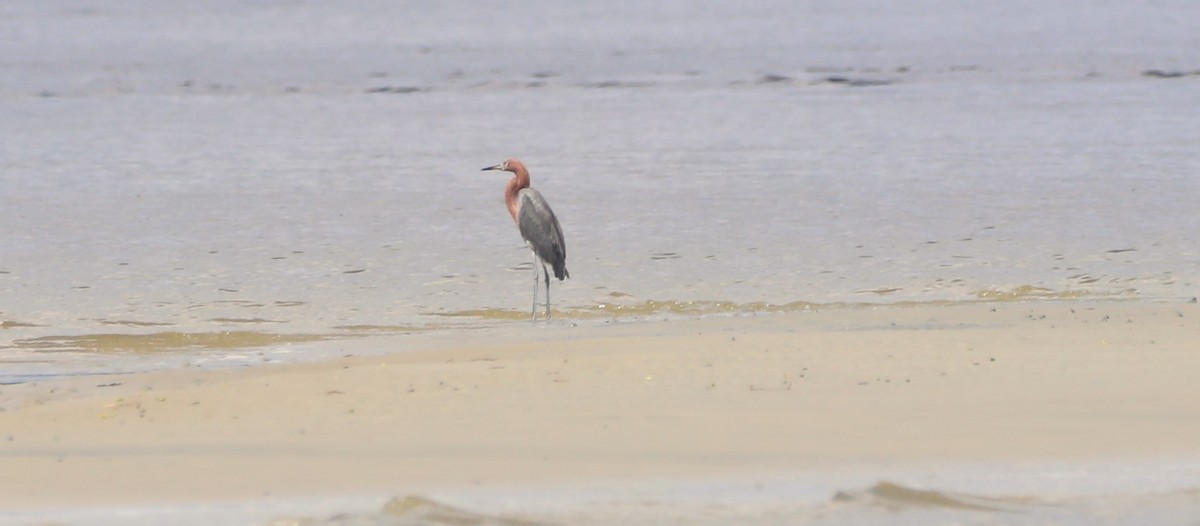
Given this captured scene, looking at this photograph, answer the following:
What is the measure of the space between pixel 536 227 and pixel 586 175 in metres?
6.04

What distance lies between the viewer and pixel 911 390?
26.9ft

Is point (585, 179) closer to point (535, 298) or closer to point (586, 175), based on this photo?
point (586, 175)

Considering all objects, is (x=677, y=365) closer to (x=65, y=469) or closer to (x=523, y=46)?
(x=65, y=469)

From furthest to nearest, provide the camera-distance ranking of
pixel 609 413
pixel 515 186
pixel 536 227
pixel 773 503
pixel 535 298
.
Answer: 1. pixel 515 186
2. pixel 536 227
3. pixel 535 298
4. pixel 609 413
5. pixel 773 503

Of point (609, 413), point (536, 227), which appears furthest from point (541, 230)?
point (609, 413)

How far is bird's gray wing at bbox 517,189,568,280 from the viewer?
42.1ft

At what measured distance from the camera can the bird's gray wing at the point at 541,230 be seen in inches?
505

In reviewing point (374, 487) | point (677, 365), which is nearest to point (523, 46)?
point (677, 365)

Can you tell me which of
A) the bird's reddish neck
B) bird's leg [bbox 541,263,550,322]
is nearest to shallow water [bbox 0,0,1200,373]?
bird's leg [bbox 541,263,550,322]

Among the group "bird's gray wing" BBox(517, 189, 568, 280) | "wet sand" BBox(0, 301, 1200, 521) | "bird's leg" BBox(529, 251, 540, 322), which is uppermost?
"bird's gray wing" BBox(517, 189, 568, 280)

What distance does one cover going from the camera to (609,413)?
25.7 feet

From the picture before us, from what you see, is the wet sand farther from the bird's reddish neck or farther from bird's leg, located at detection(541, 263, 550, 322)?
the bird's reddish neck

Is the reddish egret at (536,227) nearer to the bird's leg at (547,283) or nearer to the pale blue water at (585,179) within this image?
the bird's leg at (547,283)

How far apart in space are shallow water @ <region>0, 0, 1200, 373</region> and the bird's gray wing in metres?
0.34
